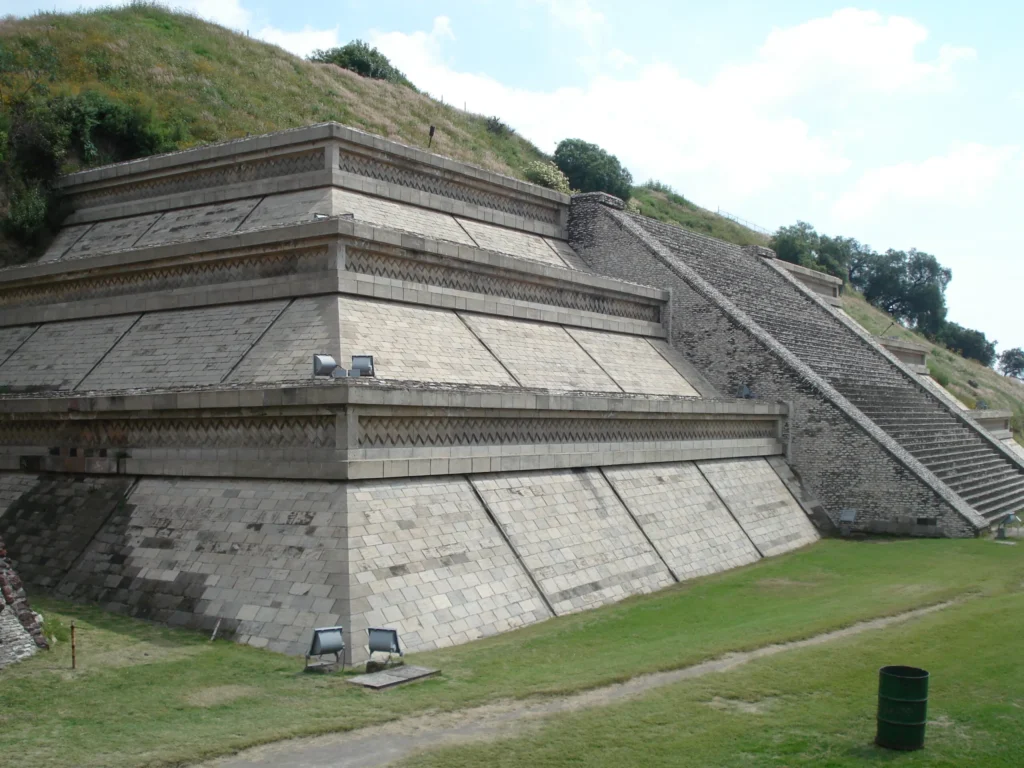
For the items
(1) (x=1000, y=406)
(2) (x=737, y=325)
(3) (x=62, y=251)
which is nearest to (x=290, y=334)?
(3) (x=62, y=251)

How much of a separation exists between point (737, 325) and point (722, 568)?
7.68 metres

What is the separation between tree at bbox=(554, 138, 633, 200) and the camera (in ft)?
143

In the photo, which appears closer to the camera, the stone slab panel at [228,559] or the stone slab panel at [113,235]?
the stone slab panel at [228,559]

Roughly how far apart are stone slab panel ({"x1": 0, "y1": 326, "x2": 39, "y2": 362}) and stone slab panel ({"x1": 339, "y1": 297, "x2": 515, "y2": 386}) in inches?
302

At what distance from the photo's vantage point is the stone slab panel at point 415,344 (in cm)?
1438

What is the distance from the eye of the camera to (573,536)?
1425 centimetres

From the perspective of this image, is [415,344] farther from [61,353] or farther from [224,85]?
[224,85]

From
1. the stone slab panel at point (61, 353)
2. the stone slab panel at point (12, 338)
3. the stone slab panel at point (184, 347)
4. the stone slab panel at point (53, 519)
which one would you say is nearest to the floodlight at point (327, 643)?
the stone slab panel at point (53, 519)

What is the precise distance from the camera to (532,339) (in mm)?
18703

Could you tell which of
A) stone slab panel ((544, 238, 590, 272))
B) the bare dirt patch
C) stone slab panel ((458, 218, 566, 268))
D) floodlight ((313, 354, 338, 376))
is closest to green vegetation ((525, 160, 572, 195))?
stone slab panel ((544, 238, 590, 272))

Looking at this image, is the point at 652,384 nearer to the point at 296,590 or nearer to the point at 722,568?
the point at 722,568

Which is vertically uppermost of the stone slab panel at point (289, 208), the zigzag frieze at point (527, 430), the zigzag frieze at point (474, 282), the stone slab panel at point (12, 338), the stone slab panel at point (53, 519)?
the stone slab panel at point (289, 208)

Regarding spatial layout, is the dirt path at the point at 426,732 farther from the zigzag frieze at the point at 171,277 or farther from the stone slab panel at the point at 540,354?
the zigzag frieze at the point at 171,277

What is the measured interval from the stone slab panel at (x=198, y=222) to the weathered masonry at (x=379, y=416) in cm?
9
